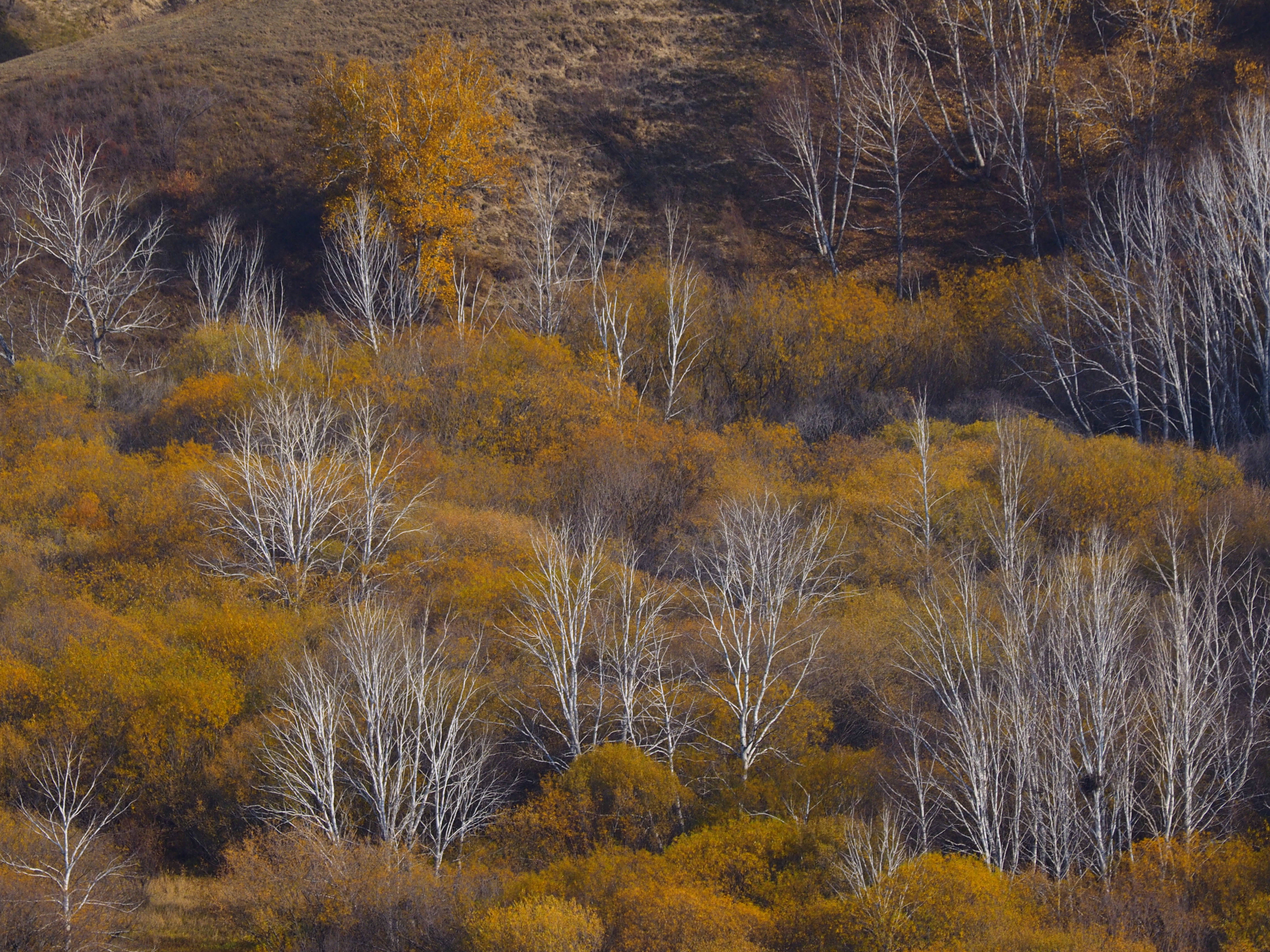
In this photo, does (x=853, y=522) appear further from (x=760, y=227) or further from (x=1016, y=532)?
(x=760, y=227)

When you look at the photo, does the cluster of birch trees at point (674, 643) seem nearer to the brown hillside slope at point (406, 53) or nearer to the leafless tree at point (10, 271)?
the leafless tree at point (10, 271)

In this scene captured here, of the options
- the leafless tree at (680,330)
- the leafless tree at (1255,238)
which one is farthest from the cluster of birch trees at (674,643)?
the leafless tree at (1255,238)

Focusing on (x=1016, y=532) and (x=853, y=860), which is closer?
(x=853, y=860)

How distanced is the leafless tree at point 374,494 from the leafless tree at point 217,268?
37.1 feet

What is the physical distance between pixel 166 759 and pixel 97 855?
8.77 ft

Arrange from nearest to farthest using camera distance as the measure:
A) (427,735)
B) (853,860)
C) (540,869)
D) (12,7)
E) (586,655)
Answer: (853,860)
(540,869)
(427,735)
(586,655)
(12,7)

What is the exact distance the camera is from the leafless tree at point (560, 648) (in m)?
23.1

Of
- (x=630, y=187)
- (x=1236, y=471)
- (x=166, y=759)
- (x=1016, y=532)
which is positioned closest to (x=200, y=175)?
(x=630, y=187)

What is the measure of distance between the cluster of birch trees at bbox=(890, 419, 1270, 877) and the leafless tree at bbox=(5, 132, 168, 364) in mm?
33776

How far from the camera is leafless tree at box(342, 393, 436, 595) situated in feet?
94.5

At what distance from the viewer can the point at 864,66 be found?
1972 inches

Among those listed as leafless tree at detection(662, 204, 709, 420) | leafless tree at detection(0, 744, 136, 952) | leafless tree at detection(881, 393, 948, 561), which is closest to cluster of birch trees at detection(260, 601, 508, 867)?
leafless tree at detection(0, 744, 136, 952)

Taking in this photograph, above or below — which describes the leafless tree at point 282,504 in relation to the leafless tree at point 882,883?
above

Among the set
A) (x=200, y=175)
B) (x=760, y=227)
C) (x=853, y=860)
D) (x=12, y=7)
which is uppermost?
(x=12, y=7)
